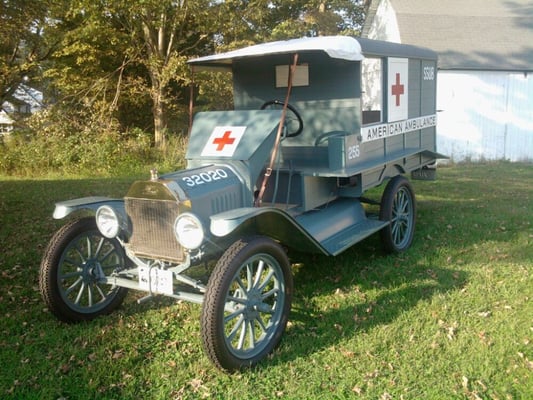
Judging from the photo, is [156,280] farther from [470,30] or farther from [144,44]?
[470,30]

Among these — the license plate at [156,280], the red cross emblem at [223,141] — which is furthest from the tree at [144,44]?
the license plate at [156,280]

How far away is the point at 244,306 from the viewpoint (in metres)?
3.67

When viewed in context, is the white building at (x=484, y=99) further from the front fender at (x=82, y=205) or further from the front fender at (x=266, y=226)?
the front fender at (x=82, y=205)

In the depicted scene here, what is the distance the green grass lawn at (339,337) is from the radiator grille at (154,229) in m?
0.70

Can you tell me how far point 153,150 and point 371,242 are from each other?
8.91 metres

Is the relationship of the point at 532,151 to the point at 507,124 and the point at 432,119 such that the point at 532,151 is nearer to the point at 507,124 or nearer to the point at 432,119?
the point at 507,124

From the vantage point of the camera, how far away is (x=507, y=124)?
602 inches

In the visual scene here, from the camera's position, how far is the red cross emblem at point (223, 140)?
15.1 feet

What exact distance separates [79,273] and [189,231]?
129cm

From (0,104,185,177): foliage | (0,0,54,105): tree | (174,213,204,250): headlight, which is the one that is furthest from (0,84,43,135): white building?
(174,213,204,250): headlight

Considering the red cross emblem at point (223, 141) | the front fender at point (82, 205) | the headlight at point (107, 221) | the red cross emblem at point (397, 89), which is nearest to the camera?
the headlight at point (107, 221)

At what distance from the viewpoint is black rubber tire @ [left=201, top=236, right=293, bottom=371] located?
334 centimetres

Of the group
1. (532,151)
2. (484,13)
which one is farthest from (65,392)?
(484,13)

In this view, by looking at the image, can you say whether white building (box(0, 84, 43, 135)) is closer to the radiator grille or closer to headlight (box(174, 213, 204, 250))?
the radiator grille
